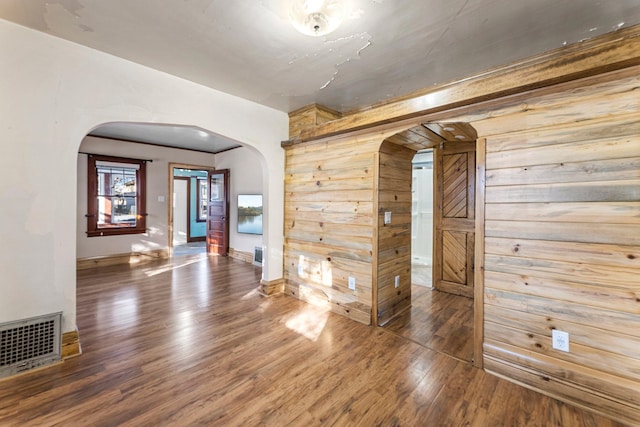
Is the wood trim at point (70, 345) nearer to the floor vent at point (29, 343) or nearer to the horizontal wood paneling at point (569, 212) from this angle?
the floor vent at point (29, 343)

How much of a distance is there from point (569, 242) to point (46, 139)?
13.0 feet

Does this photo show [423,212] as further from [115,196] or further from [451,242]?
[115,196]

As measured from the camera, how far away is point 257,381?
6.38ft

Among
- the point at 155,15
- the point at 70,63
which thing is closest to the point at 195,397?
the point at 155,15

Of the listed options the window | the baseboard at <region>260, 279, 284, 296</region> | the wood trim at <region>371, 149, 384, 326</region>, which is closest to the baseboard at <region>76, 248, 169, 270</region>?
the window

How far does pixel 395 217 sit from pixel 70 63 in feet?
11.0

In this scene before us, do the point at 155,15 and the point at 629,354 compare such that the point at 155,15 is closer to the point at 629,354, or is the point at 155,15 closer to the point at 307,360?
the point at 307,360

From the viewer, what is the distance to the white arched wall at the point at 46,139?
196 cm

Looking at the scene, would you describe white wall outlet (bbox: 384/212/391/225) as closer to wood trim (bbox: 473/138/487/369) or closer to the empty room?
the empty room

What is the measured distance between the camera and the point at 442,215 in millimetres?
4074

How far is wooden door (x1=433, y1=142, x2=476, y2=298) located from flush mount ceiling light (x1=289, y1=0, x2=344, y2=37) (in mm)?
2833

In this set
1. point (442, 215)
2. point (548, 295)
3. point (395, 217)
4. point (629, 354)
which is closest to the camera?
point (629, 354)

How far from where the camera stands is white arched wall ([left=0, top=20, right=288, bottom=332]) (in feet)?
6.42

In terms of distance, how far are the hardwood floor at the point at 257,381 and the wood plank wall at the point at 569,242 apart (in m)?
0.23
